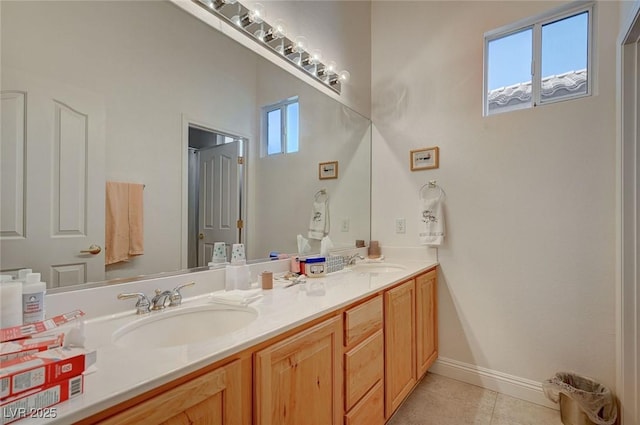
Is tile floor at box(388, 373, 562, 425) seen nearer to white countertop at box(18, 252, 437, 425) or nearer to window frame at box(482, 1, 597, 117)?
white countertop at box(18, 252, 437, 425)

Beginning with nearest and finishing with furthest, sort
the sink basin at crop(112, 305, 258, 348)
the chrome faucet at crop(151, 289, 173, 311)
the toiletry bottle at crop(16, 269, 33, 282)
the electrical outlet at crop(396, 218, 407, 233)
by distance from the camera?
the toiletry bottle at crop(16, 269, 33, 282) < the sink basin at crop(112, 305, 258, 348) < the chrome faucet at crop(151, 289, 173, 311) < the electrical outlet at crop(396, 218, 407, 233)

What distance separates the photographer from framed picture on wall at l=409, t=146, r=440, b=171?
2283 millimetres

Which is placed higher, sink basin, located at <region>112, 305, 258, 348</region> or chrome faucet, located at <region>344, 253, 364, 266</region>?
chrome faucet, located at <region>344, 253, 364, 266</region>

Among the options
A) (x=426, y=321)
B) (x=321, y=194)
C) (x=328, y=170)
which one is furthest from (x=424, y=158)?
(x=426, y=321)

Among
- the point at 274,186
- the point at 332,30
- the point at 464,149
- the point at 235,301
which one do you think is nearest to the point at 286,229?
the point at 274,186

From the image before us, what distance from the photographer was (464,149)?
218cm

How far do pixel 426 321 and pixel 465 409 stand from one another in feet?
1.77

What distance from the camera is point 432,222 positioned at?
2.22 m

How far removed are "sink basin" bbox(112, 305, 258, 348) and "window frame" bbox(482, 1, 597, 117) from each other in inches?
82.8

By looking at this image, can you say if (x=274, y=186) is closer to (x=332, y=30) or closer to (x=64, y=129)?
(x=64, y=129)

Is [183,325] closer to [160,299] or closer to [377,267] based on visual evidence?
[160,299]

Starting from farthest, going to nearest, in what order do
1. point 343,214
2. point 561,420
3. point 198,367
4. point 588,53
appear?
point 343,214
point 588,53
point 561,420
point 198,367

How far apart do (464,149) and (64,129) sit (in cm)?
226

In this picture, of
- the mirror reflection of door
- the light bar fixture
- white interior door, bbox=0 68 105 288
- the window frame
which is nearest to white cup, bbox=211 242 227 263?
the mirror reflection of door
